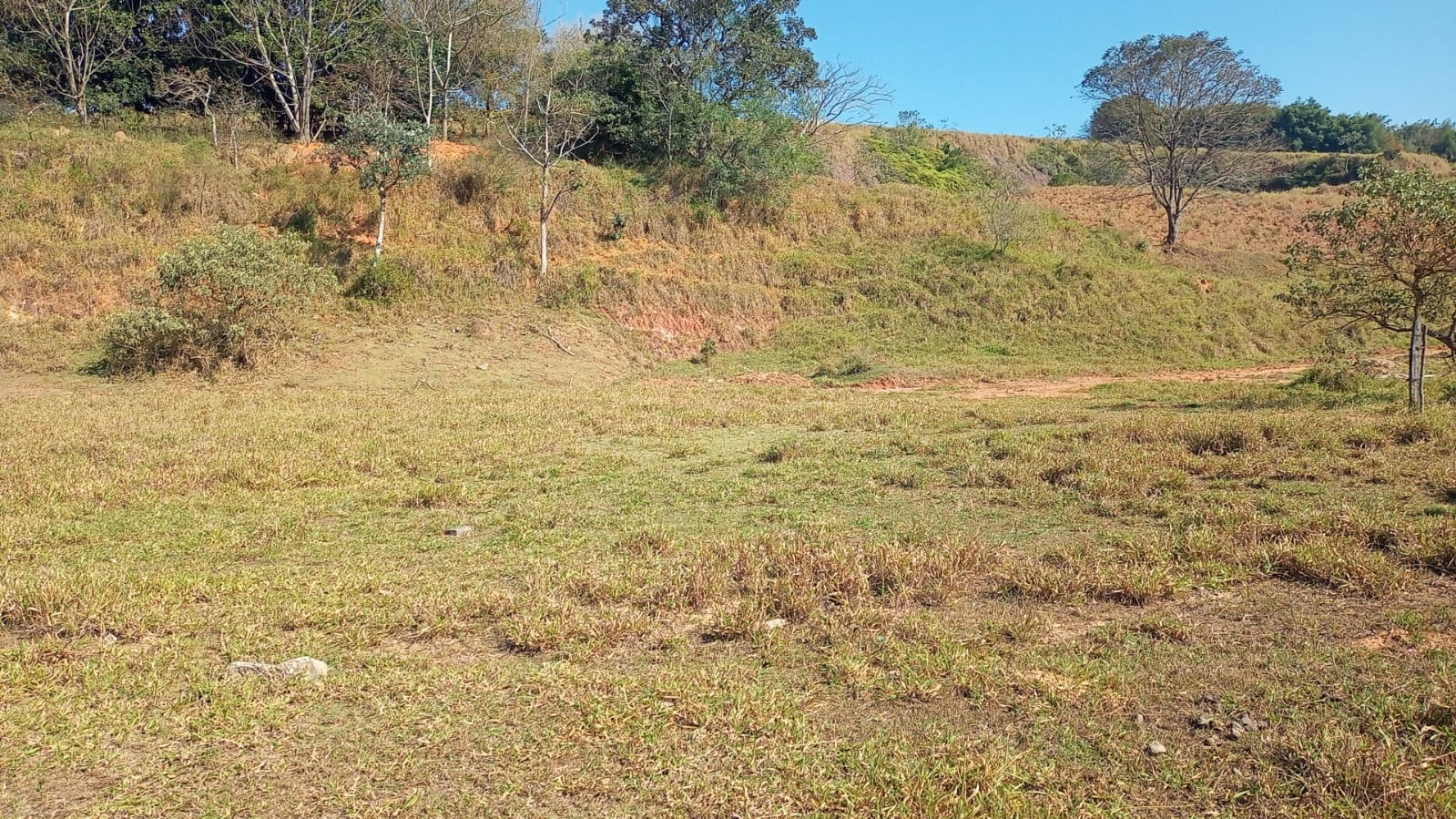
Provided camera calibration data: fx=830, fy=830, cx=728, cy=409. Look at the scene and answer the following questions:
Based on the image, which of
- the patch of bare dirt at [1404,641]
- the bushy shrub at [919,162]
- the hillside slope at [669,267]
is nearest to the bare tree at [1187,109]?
the hillside slope at [669,267]

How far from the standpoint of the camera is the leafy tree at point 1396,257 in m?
11.0

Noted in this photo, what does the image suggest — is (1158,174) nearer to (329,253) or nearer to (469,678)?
(329,253)

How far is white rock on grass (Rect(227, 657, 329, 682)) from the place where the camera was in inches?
141

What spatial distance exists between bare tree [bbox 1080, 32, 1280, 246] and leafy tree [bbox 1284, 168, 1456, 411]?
63.8 feet

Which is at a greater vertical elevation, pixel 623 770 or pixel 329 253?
pixel 329 253

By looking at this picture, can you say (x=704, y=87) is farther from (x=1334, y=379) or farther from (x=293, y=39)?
(x=1334, y=379)

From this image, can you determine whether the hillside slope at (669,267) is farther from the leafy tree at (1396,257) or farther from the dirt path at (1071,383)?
the leafy tree at (1396,257)

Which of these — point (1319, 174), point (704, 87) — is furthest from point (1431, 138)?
point (704, 87)

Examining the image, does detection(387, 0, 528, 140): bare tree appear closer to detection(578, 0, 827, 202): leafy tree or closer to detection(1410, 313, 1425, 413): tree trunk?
detection(578, 0, 827, 202): leafy tree

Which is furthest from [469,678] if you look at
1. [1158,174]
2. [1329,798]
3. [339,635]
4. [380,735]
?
[1158,174]

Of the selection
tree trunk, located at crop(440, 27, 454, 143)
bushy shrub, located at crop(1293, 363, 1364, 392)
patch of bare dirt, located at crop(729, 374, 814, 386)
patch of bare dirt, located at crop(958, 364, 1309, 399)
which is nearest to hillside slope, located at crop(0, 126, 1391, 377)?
patch of bare dirt, located at crop(729, 374, 814, 386)

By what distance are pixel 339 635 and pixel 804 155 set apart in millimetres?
28167

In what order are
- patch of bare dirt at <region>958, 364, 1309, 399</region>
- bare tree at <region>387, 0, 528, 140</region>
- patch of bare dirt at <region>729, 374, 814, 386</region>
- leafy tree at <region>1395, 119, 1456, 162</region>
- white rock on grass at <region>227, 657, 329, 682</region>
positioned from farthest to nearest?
leafy tree at <region>1395, 119, 1456, 162</region> < bare tree at <region>387, 0, 528, 140</region> < patch of bare dirt at <region>729, 374, 814, 386</region> < patch of bare dirt at <region>958, 364, 1309, 399</region> < white rock on grass at <region>227, 657, 329, 682</region>

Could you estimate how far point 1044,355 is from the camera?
22719 millimetres
